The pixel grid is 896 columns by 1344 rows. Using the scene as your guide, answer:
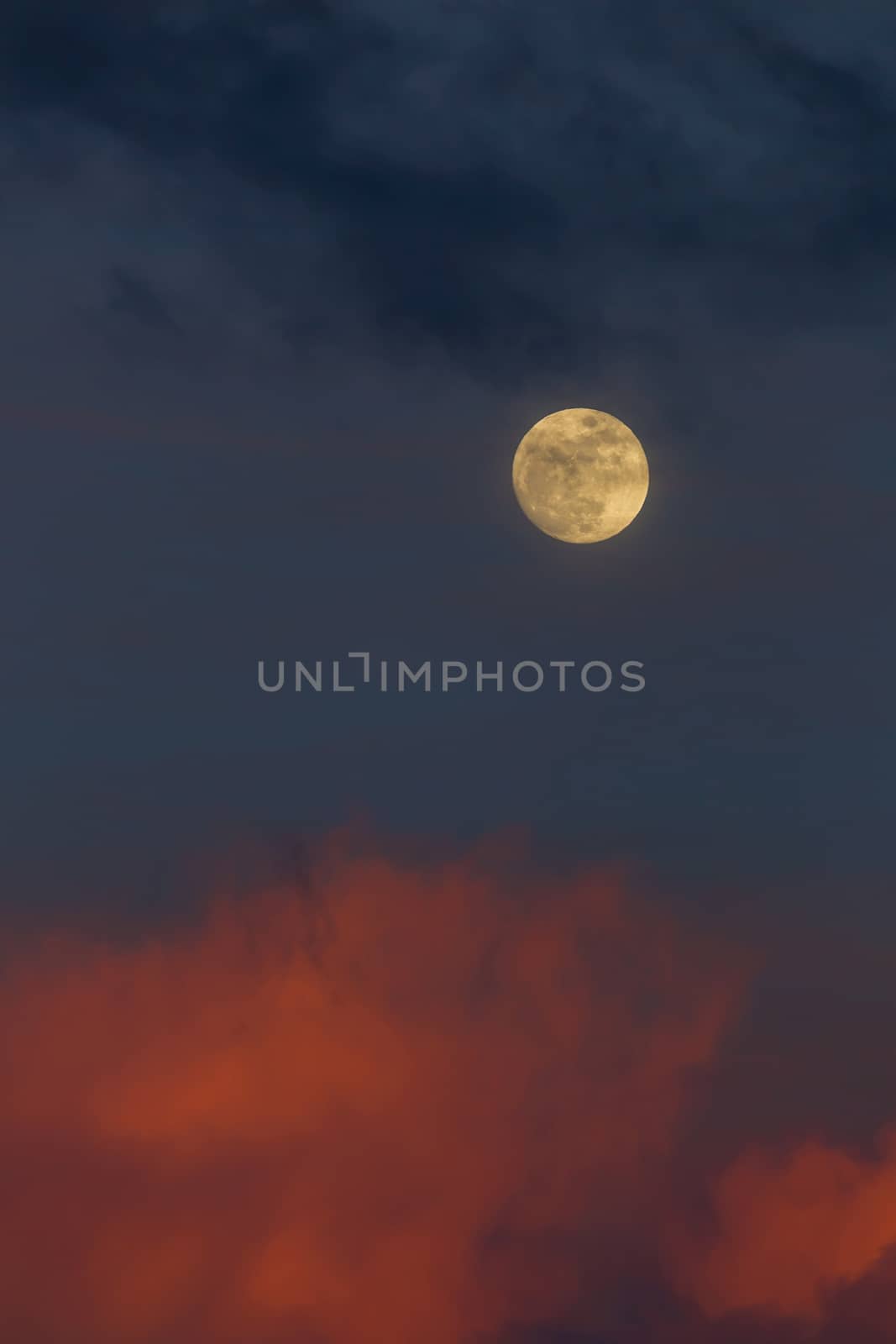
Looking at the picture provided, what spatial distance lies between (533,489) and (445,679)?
33.9 ft

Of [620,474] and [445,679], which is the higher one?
[620,474]

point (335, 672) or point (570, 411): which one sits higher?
point (570, 411)

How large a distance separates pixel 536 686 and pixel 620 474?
11192 mm

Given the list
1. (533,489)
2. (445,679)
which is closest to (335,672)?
(445,679)

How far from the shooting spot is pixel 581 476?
232ft

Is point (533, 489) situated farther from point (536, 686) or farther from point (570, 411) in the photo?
point (536, 686)

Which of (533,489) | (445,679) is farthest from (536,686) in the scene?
(533,489)

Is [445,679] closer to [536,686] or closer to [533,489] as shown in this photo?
[536,686]

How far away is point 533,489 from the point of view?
234ft

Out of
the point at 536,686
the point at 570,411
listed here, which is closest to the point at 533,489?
the point at 570,411

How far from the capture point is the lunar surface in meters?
70.8

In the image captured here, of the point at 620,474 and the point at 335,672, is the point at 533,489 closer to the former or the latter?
the point at 620,474

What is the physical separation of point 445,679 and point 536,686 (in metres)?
4.53

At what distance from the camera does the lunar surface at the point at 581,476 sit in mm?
70812
